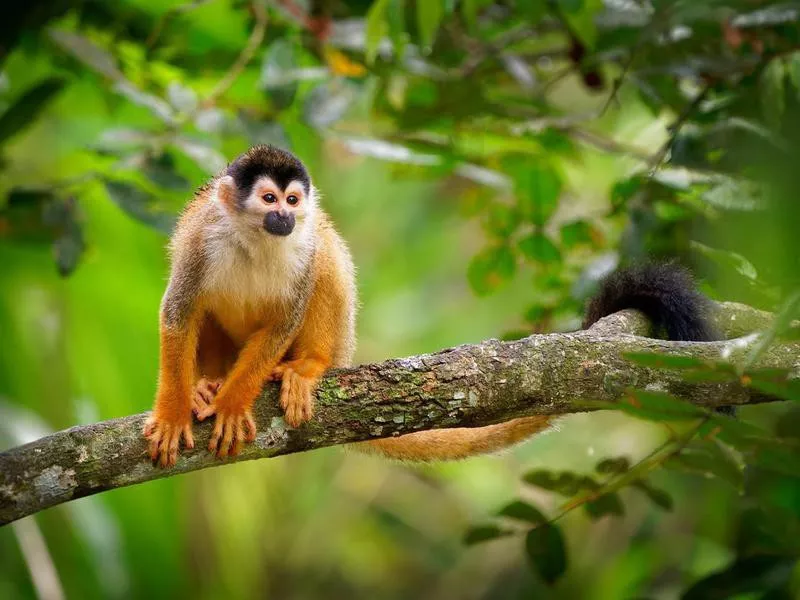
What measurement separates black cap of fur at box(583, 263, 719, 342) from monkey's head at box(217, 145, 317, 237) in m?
1.04

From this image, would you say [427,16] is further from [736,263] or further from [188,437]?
[736,263]

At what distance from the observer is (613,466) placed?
2.50 metres

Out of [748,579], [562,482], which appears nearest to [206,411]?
[562,482]

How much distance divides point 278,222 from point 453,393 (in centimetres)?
96

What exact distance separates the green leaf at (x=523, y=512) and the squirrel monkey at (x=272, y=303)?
0.29 m

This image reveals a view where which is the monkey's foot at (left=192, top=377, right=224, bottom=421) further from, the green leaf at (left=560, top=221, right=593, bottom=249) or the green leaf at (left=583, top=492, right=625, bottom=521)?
the green leaf at (left=560, top=221, right=593, bottom=249)

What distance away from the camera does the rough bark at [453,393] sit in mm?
2176

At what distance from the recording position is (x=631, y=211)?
3.05 m

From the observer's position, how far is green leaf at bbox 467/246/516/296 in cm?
356

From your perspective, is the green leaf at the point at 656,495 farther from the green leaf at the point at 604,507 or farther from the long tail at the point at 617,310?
the long tail at the point at 617,310

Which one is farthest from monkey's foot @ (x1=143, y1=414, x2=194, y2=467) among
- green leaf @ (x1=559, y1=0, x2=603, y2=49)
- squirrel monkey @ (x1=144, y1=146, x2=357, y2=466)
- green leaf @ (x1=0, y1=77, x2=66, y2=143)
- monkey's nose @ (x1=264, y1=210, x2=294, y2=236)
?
green leaf @ (x1=559, y1=0, x2=603, y2=49)

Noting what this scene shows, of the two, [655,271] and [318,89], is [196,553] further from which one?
[655,271]

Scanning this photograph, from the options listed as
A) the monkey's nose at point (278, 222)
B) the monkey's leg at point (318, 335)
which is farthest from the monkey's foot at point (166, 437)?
the monkey's nose at point (278, 222)

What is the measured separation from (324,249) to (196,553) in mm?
3252
